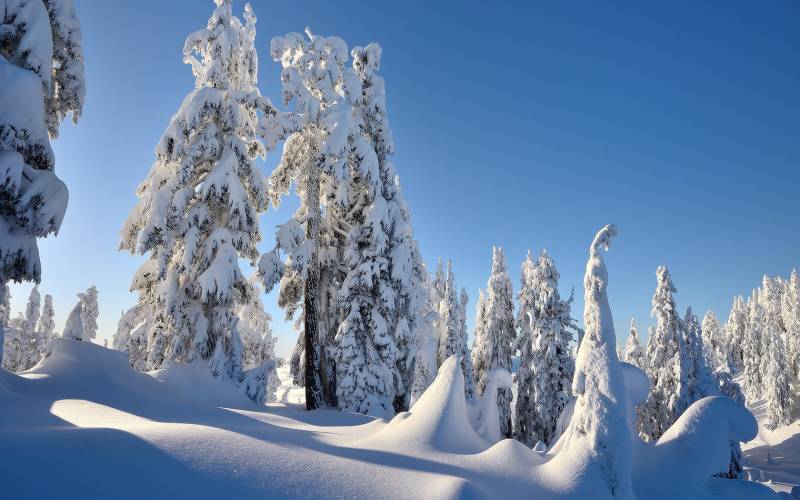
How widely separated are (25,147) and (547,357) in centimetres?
2420

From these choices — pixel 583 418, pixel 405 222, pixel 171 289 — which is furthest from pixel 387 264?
pixel 583 418

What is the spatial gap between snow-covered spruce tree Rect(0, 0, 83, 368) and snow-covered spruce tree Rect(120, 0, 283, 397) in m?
4.34

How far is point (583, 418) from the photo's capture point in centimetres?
646

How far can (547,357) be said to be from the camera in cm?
2414

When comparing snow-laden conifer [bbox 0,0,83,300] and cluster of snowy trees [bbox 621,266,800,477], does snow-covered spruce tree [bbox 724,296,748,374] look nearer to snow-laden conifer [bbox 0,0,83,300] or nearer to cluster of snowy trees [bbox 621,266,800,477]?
cluster of snowy trees [bbox 621,266,800,477]

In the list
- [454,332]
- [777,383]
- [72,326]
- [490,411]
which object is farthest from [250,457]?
[777,383]

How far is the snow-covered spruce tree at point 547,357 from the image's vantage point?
24.0 meters

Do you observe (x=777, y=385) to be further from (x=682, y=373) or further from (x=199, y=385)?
(x=199, y=385)


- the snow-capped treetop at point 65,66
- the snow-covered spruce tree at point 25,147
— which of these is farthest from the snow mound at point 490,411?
the snow-capped treetop at point 65,66

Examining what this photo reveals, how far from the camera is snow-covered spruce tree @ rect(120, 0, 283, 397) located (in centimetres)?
1395

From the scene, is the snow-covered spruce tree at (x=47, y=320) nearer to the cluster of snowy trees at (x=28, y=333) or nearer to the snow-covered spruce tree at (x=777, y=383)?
the cluster of snowy trees at (x=28, y=333)

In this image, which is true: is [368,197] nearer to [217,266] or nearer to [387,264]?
[387,264]

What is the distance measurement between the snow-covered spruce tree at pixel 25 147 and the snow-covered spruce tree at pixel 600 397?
11143 millimetres

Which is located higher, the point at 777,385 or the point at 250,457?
the point at 250,457
